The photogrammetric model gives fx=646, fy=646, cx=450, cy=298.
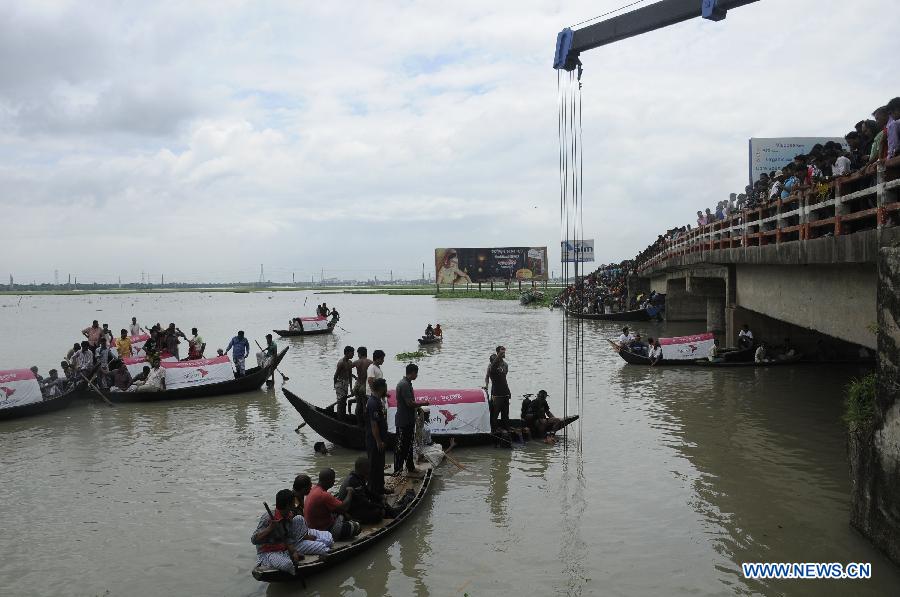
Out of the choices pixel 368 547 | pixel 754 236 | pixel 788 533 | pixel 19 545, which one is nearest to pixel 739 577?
pixel 788 533

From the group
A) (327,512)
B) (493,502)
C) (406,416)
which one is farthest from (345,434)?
(327,512)

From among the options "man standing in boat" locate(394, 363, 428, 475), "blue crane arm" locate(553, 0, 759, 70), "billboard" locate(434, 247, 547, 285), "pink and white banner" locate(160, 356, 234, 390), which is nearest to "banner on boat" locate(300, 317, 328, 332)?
"pink and white banner" locate(160, 356, 234, 390)

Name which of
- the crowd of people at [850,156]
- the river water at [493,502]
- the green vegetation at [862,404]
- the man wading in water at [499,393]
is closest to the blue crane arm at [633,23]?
the crowd of people at [850,156]

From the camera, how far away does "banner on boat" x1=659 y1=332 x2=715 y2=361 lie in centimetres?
2231

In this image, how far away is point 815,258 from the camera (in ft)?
37.5

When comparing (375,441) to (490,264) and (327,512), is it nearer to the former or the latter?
(327,512)

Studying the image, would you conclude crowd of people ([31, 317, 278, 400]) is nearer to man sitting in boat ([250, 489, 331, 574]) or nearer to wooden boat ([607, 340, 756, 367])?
man sitting in boat ([250, 489, 331, 574])

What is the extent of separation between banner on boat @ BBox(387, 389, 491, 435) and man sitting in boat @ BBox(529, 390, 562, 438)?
1.12m

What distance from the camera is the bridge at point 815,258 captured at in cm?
953

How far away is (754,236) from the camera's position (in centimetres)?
1673

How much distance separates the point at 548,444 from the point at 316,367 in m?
14.8

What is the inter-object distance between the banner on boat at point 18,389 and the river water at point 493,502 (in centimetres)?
56

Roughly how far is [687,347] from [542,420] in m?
11.4

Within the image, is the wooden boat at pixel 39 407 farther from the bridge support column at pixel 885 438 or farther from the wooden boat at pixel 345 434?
the bridge support column at pixel 885 438
